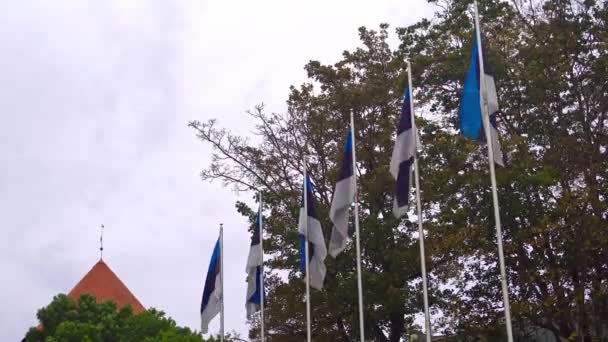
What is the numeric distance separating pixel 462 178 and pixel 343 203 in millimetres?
5549

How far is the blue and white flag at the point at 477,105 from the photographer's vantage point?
16.0 meters

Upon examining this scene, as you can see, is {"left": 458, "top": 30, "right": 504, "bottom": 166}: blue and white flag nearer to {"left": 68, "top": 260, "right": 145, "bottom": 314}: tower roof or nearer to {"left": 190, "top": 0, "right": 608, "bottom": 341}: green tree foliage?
{"left": 190, "top": 0, "right": 608, "bottom": 341}: green tree foliage

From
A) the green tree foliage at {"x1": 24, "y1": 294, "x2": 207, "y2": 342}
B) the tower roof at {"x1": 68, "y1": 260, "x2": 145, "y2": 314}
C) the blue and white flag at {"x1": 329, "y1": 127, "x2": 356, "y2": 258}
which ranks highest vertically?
the tower roof at {"x1": 68, "y1": 260, "x2": 145, "y2": 314}

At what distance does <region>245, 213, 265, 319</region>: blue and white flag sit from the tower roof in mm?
17080

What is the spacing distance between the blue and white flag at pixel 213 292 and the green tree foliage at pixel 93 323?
13.1ft

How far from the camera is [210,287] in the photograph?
2455cm

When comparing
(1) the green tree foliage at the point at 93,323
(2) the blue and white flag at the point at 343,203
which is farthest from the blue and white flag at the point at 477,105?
(1) the green tree foliage at the point at 93,323

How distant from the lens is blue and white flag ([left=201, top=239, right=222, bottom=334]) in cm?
2448

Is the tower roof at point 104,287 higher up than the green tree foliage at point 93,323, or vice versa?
the tower roof at point 104,287

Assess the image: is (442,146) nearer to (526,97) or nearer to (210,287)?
(526,97)

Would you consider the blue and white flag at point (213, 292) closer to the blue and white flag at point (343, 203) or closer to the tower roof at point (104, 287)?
the blue and white flag at point (343, 203)

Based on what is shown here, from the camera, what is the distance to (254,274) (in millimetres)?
24156

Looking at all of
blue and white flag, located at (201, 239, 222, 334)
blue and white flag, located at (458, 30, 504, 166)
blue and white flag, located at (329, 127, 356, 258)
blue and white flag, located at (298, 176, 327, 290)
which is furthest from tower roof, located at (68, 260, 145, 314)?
blue and white flag, located at (458, 30, 504, 166)

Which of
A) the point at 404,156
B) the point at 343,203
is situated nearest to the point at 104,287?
the point at 343,203
